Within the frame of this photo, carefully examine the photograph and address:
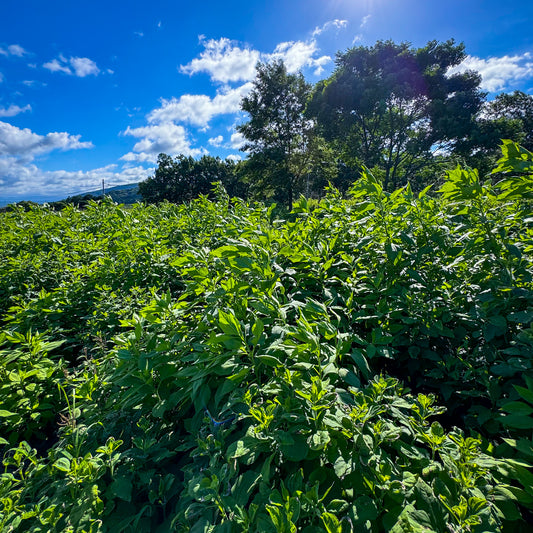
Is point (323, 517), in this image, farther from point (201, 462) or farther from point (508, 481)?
point (508, 481)

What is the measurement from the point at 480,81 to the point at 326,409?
119 feet

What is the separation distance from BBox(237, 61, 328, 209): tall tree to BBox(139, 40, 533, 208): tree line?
0.10 metres

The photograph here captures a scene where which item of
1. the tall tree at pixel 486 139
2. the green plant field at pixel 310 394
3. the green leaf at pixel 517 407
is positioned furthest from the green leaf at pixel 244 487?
the tall tree at pixel 486 139

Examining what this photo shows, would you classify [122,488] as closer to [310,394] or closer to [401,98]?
[310,394]

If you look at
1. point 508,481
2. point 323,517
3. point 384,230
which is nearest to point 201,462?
point 323,517

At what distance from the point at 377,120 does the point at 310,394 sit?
110 ft

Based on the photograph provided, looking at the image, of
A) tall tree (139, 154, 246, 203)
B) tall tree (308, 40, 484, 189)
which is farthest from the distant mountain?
tall tree (308, 40, 484, 189)

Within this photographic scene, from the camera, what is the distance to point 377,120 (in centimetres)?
2856

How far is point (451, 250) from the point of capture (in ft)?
6.57

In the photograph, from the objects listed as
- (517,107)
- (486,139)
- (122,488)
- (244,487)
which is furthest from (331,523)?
(517,107)

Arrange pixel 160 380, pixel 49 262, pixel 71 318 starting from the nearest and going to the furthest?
pixel 160 380 → pixel 71 318 → pixel 49 262

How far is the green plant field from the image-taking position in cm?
101

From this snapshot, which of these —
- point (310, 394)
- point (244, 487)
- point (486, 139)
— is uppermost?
point (486, 139)

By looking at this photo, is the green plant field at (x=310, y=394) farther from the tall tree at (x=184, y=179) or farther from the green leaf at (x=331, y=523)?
the tall tree at (x=184, y=179)
